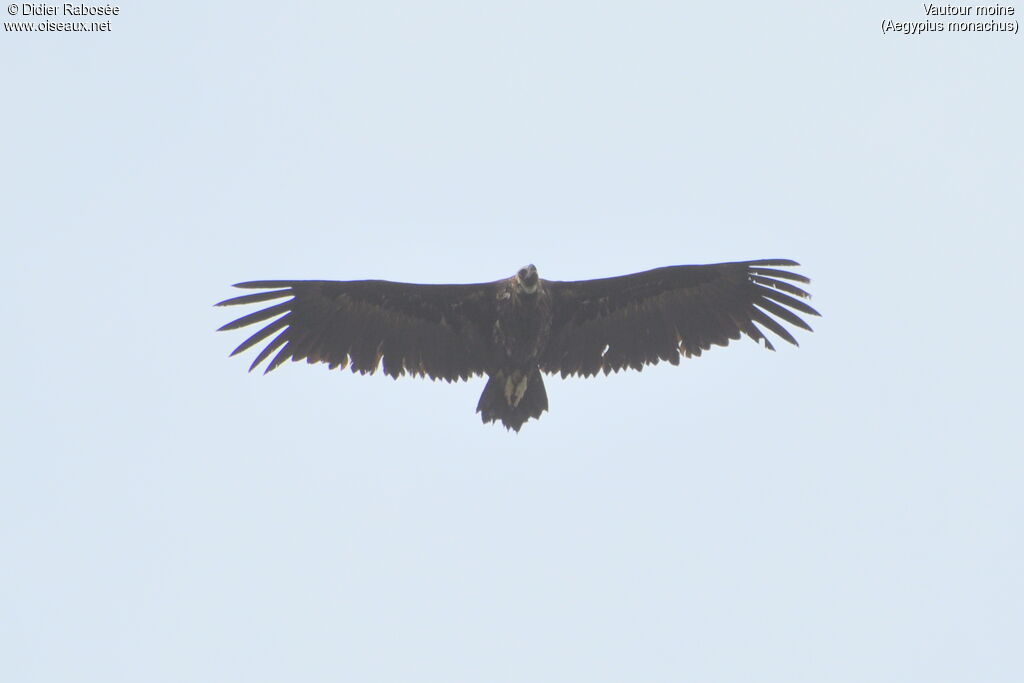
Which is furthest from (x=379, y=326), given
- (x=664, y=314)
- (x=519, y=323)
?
(x=664, y=314)

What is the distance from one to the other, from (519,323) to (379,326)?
1.84 m

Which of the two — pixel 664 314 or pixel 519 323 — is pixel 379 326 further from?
pixel 664 314

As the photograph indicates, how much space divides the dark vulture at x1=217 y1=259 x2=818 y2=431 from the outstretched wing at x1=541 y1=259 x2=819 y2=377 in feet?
0.04

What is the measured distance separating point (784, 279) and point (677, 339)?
1548 millimetres

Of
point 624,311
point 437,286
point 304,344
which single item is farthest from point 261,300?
point 624,311

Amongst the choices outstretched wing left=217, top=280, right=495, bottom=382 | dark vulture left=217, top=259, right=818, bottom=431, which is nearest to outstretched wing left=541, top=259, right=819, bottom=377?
dark vulture left=217, top=259, right=818, bottom=431

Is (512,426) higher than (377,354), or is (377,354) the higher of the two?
(377,354)

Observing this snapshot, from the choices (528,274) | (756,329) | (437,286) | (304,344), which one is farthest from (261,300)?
(756,329)

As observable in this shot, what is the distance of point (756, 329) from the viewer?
18.2 m

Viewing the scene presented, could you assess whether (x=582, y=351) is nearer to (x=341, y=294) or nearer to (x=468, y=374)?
(x=468, y=374)

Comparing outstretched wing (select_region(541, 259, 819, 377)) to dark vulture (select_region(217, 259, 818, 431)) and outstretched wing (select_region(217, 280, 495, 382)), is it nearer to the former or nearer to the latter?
dark vulture (select_region(217, 259, 818, 431))

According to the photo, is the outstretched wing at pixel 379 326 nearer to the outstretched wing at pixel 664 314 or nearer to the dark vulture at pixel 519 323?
the dark vulture at pixel 519 323

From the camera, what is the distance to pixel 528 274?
57.0ft

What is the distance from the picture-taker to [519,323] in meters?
17.6
